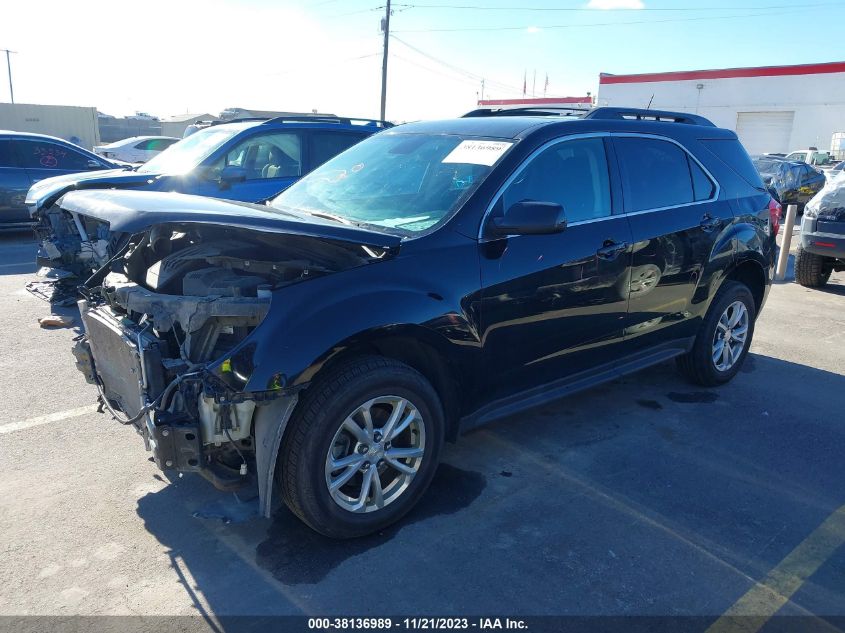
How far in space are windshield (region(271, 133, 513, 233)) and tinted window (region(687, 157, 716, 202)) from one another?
182 centimetres

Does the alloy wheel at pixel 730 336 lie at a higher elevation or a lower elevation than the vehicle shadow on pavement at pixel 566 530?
higher

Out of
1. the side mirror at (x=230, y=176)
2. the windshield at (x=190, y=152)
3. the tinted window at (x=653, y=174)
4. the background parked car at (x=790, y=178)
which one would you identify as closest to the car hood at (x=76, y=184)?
the windshield at (x=190, y=152)

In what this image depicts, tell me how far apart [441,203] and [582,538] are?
1.85m

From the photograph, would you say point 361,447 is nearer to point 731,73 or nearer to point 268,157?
point 268,157

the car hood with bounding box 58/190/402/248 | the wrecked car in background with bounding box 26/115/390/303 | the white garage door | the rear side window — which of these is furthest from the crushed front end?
the white garage door

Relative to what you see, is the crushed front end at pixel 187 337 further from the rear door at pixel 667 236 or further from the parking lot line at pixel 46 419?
the rear door at pixel 667 236

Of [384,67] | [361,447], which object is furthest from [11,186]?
[384,67]

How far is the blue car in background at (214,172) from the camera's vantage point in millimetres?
7105

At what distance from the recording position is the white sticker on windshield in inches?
145

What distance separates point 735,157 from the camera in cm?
525

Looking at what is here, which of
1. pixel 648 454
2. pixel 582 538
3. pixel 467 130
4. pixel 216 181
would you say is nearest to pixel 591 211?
pixel 467 130

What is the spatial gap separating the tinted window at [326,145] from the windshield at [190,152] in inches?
37.6

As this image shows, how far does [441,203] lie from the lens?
360cm

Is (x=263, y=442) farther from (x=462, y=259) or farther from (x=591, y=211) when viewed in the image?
(x=591, y=211)
